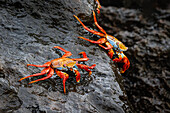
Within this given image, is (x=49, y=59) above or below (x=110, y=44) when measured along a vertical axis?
below

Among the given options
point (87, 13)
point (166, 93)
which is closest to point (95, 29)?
point (87, 13)

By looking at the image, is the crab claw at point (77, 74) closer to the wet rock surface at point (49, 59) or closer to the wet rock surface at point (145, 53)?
the wet rock surface at point (49, 59)

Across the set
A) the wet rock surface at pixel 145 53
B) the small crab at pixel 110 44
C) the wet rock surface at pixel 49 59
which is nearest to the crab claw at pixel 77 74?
the wet rock surface at pixel 49 59

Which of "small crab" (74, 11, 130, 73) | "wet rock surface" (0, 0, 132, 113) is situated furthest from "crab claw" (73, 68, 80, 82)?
"small crab" (74, 11, 130, 73)

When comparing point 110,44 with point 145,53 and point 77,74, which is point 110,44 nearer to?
point 77,74

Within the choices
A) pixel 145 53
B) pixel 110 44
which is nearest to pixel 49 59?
pixel 110 44
